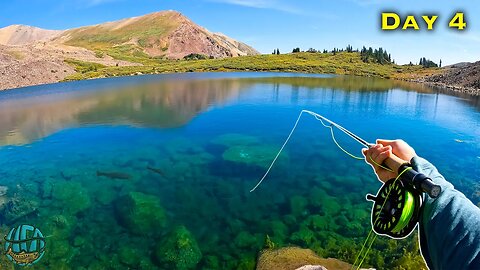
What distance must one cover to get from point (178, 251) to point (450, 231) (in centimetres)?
966

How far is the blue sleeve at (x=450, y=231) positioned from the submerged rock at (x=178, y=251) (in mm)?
8900

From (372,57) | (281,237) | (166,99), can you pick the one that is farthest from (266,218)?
(372,57)

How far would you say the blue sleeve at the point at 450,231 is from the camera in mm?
1774

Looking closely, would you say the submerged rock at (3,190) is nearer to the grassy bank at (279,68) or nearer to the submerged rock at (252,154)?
the submerged rock at (252,154)

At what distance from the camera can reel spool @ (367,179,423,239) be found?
2.45 metres

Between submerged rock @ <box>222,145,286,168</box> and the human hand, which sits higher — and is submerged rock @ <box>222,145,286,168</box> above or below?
below

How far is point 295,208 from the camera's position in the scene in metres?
13.1

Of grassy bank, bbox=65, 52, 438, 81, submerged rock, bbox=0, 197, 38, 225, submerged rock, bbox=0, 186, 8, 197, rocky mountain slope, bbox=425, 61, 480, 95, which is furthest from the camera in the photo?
grassy bank, bbox=65, 52, 438, 81

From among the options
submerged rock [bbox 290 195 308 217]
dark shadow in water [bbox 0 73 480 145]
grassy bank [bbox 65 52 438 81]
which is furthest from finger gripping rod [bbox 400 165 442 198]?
grassy bank [bbox 65 52 438 81]

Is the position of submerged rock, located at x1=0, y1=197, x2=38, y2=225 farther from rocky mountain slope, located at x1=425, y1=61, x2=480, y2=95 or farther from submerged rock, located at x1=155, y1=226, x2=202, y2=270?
rocky mountain slope, located at x1=425, y1=61, x2=480, y2=95

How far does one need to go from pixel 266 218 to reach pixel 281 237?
4.38 feet

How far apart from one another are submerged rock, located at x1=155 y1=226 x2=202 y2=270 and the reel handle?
28.1 ft

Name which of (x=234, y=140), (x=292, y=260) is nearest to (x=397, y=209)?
(x=292, y=260)

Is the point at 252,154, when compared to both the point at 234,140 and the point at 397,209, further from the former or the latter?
the point at 397,209
